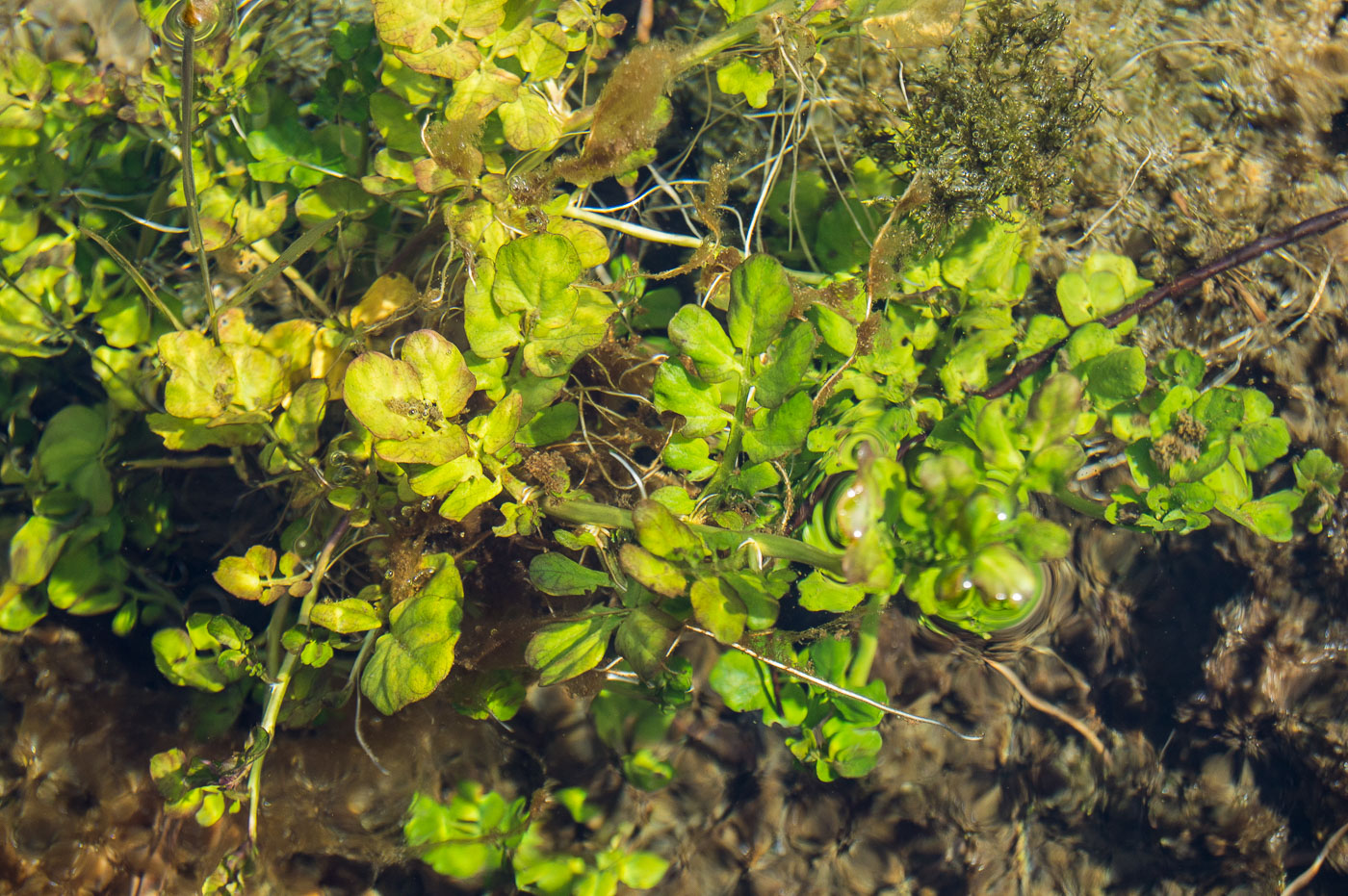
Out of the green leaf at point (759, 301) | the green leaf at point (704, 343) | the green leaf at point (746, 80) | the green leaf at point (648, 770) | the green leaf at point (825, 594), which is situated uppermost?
the green leaf at point (746, 80)

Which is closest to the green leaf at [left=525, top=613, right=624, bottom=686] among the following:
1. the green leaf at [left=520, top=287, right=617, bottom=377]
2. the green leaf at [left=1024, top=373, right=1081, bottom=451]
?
the green leaf at [left=520, top=287, right=617, bottom=377]

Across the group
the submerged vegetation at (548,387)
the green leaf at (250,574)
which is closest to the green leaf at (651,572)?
the submerged vegetation at (548,387)

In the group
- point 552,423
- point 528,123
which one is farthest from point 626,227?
point 552,423

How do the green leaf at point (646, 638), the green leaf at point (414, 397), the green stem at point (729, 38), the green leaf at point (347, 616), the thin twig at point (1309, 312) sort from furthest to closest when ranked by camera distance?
the thin twig at point (1309, 312), the green stem at point (729, 38), the green leaf at point (347, 616), the green leaf at point (414, 397), the green leaf at point (646, 638)

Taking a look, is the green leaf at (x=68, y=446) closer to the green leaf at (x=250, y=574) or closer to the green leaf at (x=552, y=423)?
the green leaf at (x=250, y=574)

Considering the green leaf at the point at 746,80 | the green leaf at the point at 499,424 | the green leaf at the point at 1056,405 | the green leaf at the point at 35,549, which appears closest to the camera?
the green leaf at the point at 1056,405

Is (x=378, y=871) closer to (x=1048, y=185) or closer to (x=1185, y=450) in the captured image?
(x=1185, y=450)
